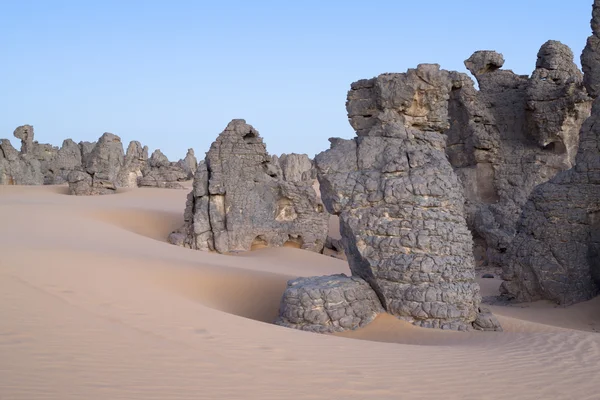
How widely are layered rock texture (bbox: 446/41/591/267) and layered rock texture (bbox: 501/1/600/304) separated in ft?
22.2

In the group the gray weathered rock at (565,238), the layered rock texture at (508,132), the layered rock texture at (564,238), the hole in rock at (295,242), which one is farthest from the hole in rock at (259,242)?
the layered rock texture at (508,132)

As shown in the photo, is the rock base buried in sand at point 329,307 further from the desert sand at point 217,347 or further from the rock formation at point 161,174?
the rock formation at point 161,174

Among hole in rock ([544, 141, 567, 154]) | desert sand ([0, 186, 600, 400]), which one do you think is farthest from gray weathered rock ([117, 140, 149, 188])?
desert sand ([0, 186, 600, 400])

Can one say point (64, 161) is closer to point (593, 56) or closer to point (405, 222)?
point (593, 56)

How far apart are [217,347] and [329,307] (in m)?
2.87

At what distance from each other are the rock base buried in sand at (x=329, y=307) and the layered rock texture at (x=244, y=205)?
819cm

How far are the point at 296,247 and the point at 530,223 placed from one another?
7.14 meters

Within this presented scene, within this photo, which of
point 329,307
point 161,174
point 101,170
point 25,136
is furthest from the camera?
point 25,136

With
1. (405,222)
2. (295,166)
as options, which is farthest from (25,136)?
(405,222)

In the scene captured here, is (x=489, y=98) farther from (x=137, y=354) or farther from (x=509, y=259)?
(x=137, y=354)

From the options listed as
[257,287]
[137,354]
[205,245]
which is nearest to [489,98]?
[205,245]

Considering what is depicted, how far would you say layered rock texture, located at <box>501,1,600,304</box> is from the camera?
11.7m

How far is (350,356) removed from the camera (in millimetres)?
5871

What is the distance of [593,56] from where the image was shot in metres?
17.8
